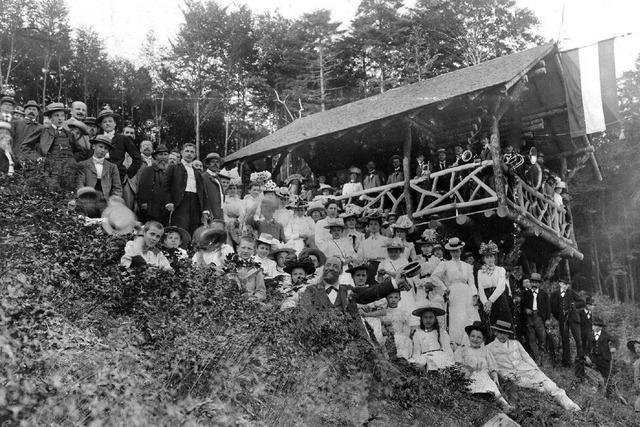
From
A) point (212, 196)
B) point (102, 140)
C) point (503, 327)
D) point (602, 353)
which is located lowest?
point (602, 353)

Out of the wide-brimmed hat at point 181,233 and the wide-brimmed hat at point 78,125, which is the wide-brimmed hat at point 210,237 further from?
the wide-brimmed hat at point 78,125

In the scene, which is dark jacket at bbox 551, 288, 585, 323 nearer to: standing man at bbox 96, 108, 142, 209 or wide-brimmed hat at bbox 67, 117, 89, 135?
standing man at bbox 96, 108, 142, 209

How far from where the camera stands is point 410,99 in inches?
559

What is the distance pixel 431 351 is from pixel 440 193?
6.01 meters

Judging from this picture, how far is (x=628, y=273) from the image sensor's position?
25.3 meters

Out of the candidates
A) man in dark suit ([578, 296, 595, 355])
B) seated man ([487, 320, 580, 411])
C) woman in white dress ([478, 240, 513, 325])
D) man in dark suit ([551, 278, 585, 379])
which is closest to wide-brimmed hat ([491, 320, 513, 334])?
seated man ([487, 320, 580, 411])

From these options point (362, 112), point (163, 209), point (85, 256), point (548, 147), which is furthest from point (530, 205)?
point (85, 256)

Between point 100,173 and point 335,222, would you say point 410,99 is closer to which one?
point 335,222

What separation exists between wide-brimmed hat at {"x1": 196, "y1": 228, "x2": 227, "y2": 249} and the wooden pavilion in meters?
6.15

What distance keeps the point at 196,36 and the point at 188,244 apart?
79.7 feet

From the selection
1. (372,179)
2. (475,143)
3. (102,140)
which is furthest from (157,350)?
(475,143)

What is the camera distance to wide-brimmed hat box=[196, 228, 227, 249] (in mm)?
7305

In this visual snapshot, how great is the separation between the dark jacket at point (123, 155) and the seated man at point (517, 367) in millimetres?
5385

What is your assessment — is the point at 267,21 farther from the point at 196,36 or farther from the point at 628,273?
the point at 628,273
